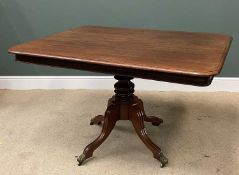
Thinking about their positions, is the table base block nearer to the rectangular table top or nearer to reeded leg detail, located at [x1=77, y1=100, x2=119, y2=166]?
reeded leg detail, located at [x1=77, y1=100, x2=119, y2=166]

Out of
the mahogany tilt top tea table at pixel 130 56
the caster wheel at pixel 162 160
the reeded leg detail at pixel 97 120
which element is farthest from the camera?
the reeded leg detail at pixel 97 120

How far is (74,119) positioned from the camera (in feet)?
6.56

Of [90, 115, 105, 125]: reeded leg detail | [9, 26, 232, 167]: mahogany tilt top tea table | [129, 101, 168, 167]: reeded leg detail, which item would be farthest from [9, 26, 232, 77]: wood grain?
[90, 115, 105, 125]: reeded leg detail

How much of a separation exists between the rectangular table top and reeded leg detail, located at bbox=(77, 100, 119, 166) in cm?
37

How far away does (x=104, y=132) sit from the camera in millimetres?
1577

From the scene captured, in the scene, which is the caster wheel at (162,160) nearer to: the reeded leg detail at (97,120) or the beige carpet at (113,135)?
the beige carpet at (113,135)

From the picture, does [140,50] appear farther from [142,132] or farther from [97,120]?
[97,120]

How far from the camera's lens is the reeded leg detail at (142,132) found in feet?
4.93

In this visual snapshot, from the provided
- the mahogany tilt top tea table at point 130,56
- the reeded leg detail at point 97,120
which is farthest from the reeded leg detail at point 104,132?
the reeded leg detail at point 97,120

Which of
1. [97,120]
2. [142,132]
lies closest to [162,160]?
[142,132]

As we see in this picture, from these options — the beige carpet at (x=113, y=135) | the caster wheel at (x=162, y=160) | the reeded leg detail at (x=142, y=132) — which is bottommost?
the beige carpet at (x=113, y=135)

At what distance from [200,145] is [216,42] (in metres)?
0.58

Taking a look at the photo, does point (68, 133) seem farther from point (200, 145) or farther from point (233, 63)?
point (233, 63)

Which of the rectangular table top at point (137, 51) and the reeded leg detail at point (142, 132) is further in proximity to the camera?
the reeded leg detail at point (142, 132)
